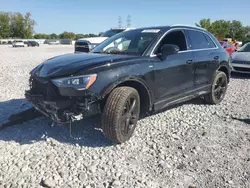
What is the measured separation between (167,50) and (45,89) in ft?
6.31

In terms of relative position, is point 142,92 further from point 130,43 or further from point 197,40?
point 197,40

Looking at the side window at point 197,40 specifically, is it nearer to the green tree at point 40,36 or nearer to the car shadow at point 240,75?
the car shadow at point 240,75

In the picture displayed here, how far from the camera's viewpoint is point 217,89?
19.0 feet

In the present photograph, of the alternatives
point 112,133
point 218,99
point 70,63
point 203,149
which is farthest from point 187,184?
point 218,99

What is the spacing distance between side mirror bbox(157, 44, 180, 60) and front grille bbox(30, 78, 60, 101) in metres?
1.76

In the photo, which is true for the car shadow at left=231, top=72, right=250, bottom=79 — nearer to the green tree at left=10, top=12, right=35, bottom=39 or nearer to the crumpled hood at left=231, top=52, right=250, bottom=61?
the crumpled hood at left=231, top=52, right=250, bottom=61

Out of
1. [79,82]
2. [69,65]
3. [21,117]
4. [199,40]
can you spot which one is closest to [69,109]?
[79,82]

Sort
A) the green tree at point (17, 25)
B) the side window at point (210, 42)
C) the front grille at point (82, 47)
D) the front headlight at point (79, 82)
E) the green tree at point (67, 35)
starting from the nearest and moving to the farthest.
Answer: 1. the front headlight at point (79, 82)
2. the side window at point (210, 42)
3. the front grille at point (82, 47)
4. the green tree at point (17, 25)
5. the green tree at point (67, 35)

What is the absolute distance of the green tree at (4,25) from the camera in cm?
8838

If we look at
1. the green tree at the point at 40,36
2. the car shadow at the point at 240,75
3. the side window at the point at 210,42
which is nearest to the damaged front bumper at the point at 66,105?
the side window at the point at 210,42

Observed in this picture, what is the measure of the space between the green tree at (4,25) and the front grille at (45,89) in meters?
97.1

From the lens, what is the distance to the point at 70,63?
3.54m

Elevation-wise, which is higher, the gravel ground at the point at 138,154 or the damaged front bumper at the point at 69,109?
the damaged front bumper at the point at 69,109

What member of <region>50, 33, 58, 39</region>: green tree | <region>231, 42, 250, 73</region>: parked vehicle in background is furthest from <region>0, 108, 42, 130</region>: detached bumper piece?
<region>50, 33, 58, 39</region>: green tree
